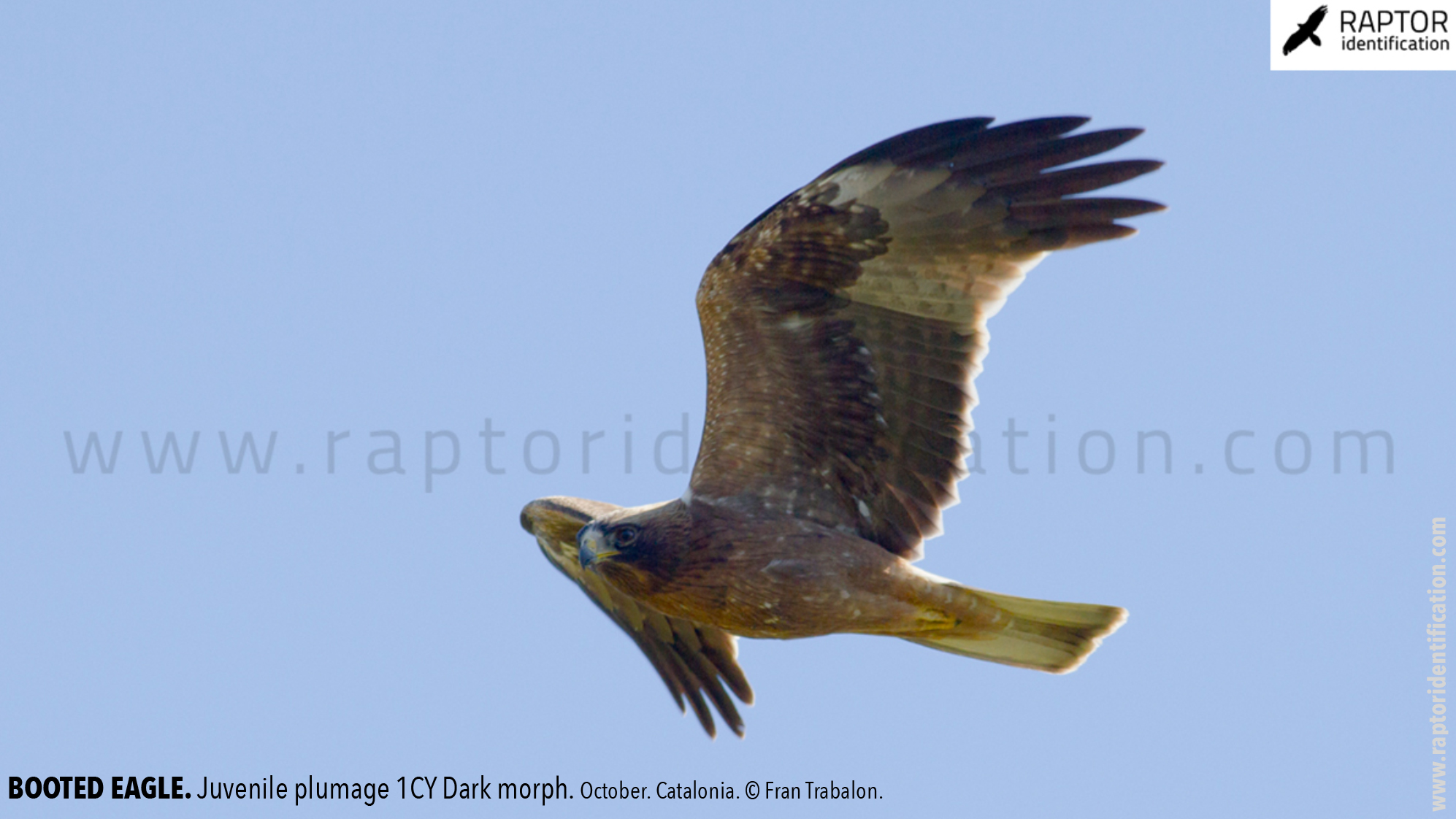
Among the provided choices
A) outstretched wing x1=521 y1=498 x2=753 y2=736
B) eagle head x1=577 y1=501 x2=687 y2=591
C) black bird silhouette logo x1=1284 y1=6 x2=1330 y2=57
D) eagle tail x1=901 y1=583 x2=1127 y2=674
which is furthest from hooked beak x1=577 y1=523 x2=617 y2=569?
black bird silhouette logo x1=1284 y1=6 x2=1330 y2=57

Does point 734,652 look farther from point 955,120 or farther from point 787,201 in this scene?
point 955,120

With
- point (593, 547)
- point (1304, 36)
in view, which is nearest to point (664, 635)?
point (593, 547)

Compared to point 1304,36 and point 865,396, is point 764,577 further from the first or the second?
point 1304,36

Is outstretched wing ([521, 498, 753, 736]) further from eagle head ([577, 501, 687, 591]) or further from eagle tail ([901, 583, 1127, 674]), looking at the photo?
eagle tail ([901, 583, 1127, 674])

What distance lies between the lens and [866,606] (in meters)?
8.00

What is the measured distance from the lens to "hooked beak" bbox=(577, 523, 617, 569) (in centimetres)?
795

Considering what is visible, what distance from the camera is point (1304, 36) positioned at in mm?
10992

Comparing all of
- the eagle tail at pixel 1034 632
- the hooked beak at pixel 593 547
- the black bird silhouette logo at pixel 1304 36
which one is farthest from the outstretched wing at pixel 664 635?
the black bird silhouette logo at pixel 1304 36

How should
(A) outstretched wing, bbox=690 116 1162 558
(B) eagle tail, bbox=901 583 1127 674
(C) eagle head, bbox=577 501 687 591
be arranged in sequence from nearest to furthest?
(A) outstretched wing, bbox=690 116 1162 558 → (C) eagle head, bbox=577 501 687 591 → (B) eagle tail, bbox=901 583 1127 674

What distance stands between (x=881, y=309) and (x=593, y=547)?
6.80ft

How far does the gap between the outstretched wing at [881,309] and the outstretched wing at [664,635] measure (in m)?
1.70

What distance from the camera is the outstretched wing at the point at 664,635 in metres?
9.59

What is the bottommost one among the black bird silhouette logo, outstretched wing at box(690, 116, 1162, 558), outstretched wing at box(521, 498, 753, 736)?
outstretched wing at box(521, 498, 753, 736)

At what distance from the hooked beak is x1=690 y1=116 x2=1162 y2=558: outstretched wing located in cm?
62
